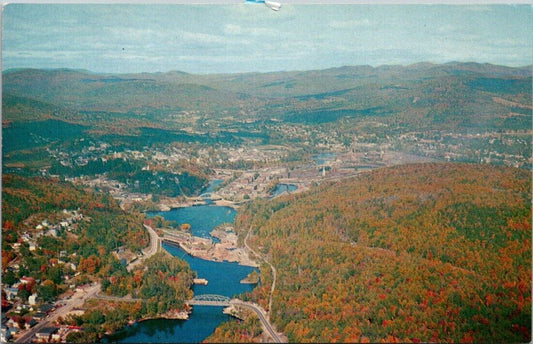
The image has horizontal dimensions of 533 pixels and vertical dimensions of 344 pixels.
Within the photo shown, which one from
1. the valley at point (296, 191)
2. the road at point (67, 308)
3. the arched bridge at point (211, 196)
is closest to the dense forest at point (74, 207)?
the valley at point (296, 191)

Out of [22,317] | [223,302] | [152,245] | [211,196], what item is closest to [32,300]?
[22,317]

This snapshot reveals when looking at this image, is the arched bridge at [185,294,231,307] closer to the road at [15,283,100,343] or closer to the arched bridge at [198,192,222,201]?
the road at [15,283,100,343]

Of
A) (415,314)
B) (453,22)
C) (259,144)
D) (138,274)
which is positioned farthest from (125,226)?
(453,22)

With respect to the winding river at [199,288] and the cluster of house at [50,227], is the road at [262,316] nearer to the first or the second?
the winding river at [199,288]

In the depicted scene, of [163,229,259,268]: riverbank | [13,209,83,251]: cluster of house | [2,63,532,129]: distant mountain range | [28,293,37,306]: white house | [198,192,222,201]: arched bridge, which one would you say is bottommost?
[28,293,37,306]: white house

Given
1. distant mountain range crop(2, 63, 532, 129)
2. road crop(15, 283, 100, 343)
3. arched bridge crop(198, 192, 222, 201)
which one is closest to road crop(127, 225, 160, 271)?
road crop(15, 283, 100, 343)

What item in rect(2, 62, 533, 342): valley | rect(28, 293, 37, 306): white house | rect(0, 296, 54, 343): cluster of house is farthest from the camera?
rect(28, 293, 37, 306): white house

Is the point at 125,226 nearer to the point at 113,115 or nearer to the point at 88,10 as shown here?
the point at 113,115
